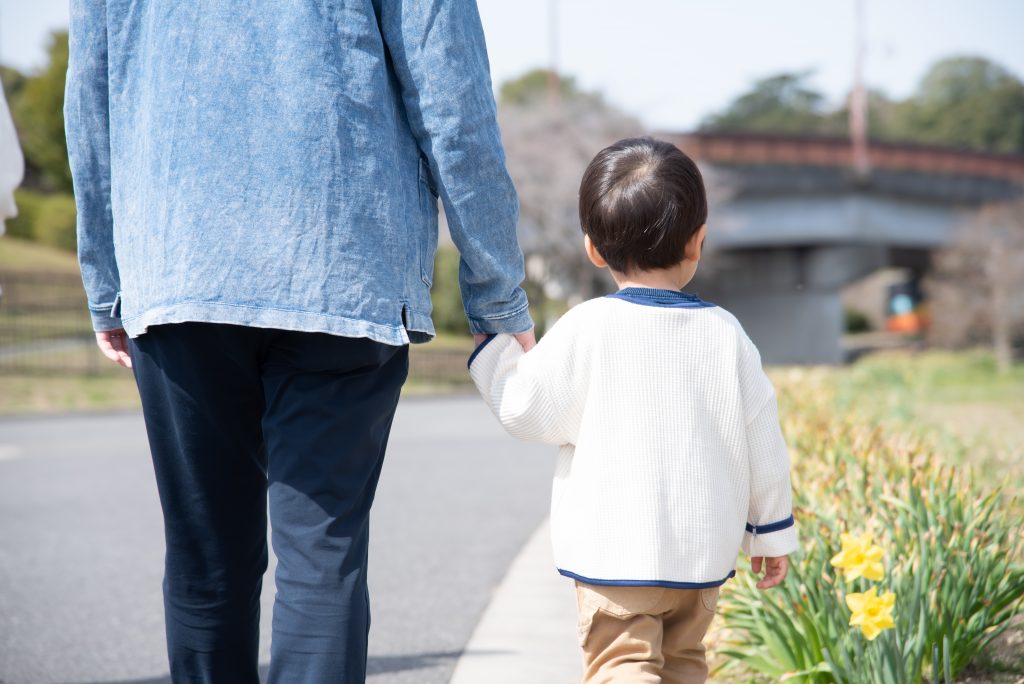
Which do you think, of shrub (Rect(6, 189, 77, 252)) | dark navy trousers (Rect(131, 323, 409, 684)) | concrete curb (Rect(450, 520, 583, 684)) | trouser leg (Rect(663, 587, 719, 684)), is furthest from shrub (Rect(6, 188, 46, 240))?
trouser leg (Rect(663, 587, 719, 684))

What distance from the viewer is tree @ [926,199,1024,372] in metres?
18.9

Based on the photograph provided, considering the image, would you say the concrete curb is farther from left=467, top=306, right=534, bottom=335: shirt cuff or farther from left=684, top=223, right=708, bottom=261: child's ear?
left=684, top=223, right=708, bottom=261: child's ear

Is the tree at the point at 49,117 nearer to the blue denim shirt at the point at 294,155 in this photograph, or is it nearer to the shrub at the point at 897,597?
the shrub at the point at 897,597

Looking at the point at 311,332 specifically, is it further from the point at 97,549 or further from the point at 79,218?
the point at 97,549

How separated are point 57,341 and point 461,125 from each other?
20334 mm

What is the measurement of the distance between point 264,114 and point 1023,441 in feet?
21.7

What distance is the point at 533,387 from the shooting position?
70.6 inches

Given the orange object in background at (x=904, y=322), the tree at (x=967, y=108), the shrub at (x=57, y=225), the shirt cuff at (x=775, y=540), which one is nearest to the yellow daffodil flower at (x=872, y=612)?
the shirt cuff at (x=775, y=540)

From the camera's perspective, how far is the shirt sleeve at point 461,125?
1653 millimetres

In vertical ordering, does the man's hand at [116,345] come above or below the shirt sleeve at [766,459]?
above

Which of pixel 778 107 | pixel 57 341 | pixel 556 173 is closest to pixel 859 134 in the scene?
pixel 556 173

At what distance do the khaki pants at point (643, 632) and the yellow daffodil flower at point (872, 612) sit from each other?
26cm

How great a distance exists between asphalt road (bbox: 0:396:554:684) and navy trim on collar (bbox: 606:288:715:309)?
4.73 feet

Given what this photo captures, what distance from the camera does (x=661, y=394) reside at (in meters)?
1.77
